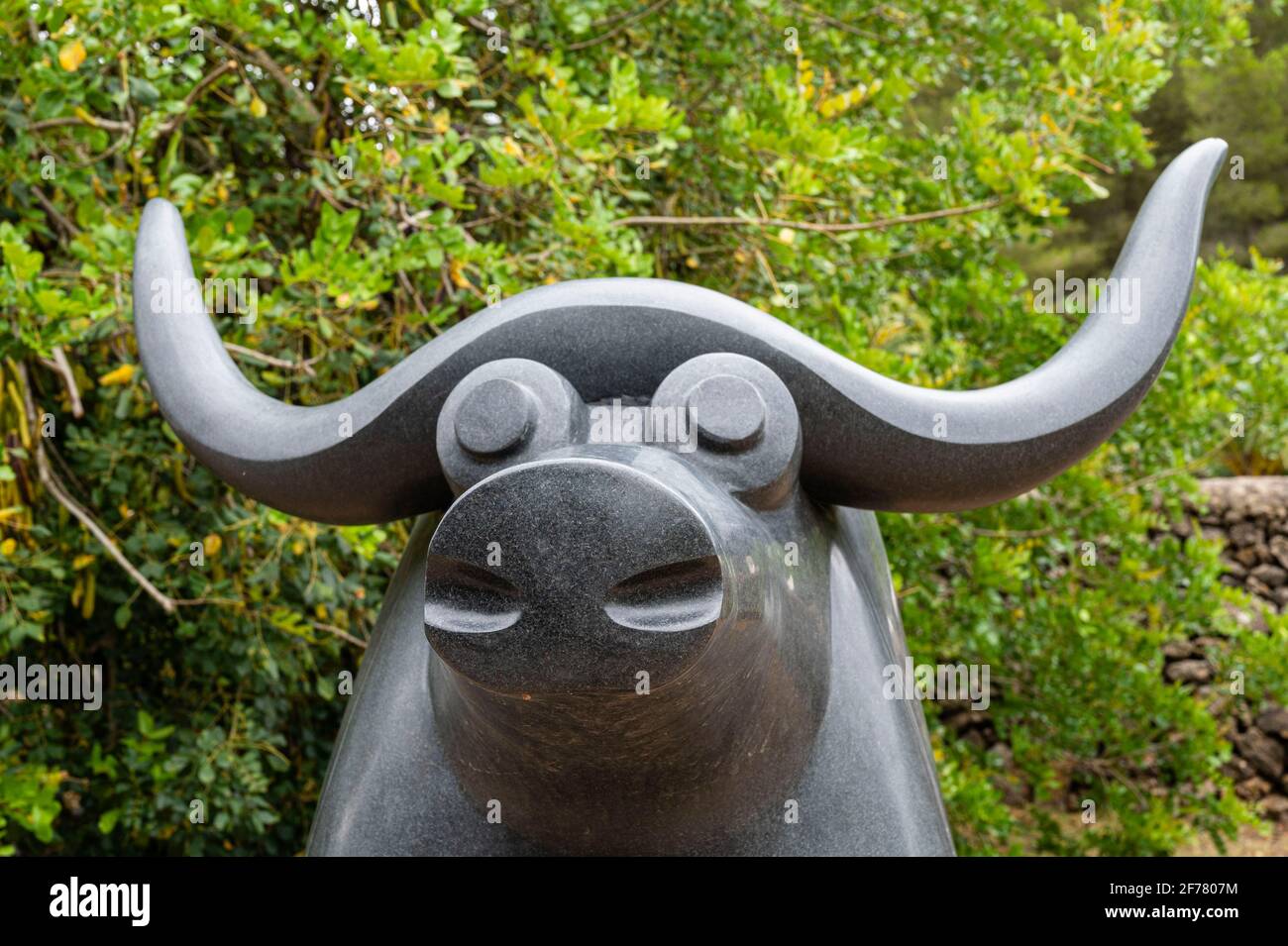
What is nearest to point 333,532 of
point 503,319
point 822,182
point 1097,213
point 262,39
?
point 262,39

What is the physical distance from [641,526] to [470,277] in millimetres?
1893

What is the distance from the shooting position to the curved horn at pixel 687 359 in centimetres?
121

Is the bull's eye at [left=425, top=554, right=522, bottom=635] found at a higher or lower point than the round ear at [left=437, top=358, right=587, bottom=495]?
lower

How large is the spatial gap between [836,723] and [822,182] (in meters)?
1.57

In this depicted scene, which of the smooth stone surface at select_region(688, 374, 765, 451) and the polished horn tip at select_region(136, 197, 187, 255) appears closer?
the smooth stone surface at select_region(688, 374, 765, 451)

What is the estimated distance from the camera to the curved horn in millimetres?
1205

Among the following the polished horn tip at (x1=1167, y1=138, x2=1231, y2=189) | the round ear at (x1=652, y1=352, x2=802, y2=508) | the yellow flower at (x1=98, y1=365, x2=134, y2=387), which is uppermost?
the yellow flower at (x1=98, y1=365, x2=134, y2=387)

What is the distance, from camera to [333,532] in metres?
2.48

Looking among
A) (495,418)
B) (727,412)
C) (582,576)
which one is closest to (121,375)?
(495,418)

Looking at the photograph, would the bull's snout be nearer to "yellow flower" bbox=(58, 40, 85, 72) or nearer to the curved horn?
the curved horn

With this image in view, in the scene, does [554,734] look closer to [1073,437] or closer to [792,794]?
[792,794]

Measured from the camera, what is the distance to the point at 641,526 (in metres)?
0.86

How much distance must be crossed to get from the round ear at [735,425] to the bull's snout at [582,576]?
0.21 metres

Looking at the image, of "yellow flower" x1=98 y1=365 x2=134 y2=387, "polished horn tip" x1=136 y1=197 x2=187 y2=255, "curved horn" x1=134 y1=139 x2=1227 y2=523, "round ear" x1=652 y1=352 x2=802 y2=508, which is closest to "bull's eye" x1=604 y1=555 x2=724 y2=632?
"round ear" x1=652 y1=352 x2=802 y2=508
